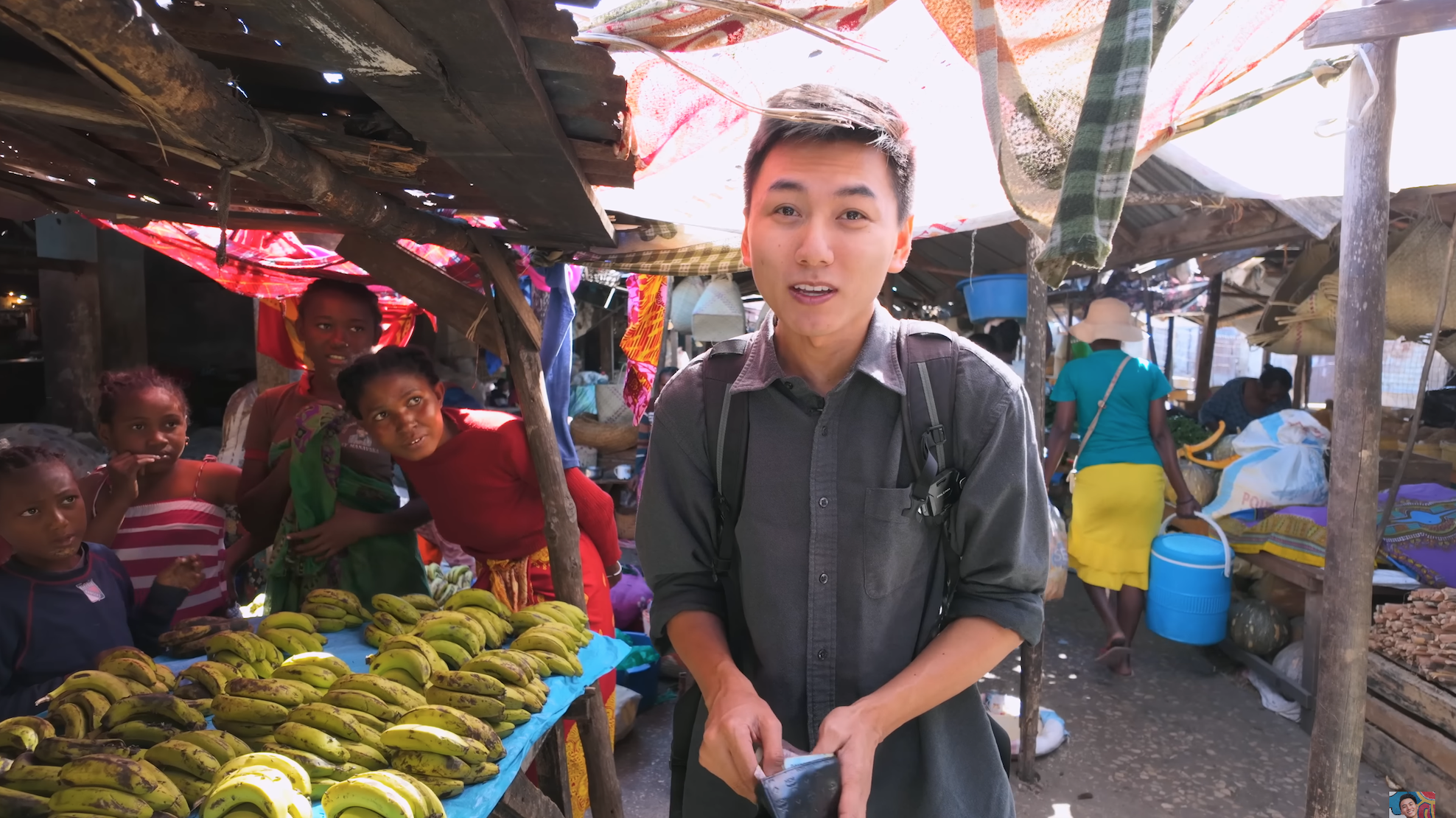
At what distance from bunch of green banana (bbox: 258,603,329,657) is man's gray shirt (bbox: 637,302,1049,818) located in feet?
6.02

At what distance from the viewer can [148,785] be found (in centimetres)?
182

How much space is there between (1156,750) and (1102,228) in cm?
380

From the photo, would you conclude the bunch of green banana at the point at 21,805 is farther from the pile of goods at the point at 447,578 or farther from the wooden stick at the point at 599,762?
the pile of goods at the point at 447,578

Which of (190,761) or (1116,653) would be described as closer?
(190,761)

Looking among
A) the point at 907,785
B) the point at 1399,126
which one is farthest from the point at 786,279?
the point at 1399,126

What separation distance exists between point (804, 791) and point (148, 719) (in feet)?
6.56

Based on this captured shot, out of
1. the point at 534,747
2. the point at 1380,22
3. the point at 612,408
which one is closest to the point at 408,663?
the point at 534,747

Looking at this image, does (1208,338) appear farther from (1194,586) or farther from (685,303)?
(685,303)

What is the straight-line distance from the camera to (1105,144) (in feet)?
6.88

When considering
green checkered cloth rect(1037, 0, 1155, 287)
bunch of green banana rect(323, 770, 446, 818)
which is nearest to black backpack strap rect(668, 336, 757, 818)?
bunch of green banana rect(323, 770, 446, 818)

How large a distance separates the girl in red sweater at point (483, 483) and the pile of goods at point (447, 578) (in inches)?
46.8

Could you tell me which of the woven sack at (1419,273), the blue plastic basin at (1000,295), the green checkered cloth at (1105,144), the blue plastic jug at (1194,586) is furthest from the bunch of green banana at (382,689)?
the woven sack at (1419,273)

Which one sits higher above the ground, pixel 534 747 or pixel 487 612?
→ pixel 487 612

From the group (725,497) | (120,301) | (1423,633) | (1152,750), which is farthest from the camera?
(120,301)
